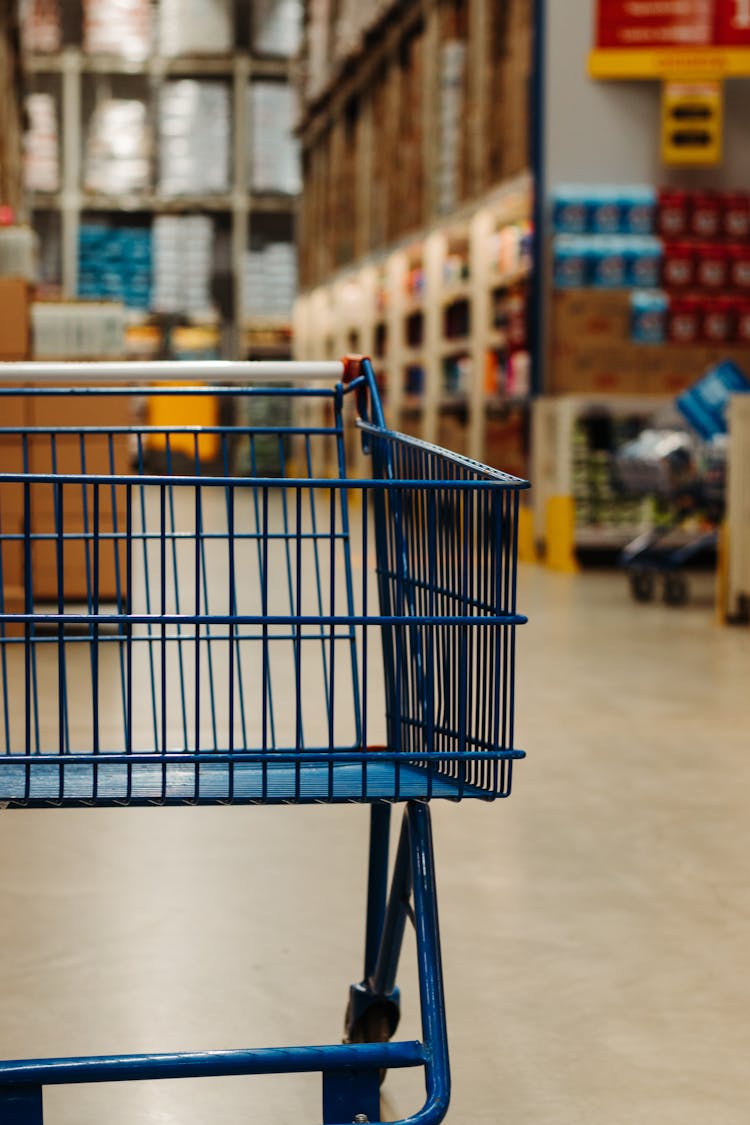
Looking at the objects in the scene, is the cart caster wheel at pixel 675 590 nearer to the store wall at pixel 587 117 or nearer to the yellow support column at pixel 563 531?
the yellow support column at pixel 563 531

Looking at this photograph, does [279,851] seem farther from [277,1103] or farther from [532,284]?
[532,284]

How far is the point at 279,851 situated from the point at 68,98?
57.9ft

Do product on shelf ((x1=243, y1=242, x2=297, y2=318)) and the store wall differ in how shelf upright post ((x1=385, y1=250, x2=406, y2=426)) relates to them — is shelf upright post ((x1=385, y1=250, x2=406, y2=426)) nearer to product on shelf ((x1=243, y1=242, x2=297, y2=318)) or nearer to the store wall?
the store wall

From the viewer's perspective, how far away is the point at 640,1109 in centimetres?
209

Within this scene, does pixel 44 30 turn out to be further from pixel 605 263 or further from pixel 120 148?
pixel 605 263

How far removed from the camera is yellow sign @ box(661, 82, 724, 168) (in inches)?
376

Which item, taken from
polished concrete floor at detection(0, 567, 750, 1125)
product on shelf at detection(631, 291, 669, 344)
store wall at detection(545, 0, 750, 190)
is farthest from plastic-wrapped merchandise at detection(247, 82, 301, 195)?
polished concrete floor at detection(0, 567, 750, 1125)

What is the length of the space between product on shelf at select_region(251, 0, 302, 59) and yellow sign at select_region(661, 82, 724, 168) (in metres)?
11.1

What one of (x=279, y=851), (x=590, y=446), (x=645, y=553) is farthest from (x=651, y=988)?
(x=590, y=446)

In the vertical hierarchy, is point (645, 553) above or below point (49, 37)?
below

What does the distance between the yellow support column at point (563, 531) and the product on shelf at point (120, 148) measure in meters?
11.2

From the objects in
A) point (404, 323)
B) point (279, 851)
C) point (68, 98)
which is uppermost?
point (68, 98)

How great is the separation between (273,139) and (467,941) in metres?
18.4

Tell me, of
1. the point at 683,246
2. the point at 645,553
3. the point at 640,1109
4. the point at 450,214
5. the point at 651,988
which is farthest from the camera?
the point at 450,214
